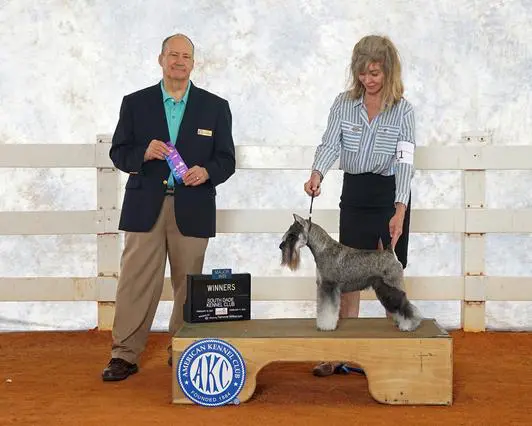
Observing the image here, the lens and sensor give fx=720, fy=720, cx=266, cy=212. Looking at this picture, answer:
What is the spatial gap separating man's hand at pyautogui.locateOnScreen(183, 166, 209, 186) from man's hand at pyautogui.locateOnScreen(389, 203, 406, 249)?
0.81 m

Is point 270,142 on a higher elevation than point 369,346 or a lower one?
higher

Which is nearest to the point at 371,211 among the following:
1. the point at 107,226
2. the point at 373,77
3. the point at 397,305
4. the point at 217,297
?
the point at 397,305

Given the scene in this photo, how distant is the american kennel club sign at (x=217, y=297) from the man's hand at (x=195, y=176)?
0.38 meters

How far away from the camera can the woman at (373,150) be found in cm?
272

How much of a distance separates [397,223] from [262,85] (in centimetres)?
258

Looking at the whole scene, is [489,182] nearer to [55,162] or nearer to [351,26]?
[351,26]

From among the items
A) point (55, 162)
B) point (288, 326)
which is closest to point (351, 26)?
point (55, 162)

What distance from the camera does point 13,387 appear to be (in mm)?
2963

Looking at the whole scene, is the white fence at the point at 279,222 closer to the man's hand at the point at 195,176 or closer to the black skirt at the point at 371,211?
the man's hand at the point at 195,176

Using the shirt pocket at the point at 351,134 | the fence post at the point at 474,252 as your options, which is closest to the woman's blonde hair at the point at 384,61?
the shirt pocket at the point at 351,134

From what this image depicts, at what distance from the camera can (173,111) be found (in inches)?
123

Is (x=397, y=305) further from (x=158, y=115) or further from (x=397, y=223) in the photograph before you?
(x=158, y=115)

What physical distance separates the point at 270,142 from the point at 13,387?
8.75 ft

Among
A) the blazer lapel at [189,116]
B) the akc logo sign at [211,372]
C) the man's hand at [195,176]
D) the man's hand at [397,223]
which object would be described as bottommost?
the akc logo sign at [211,372]
